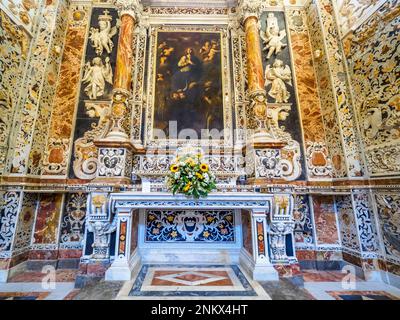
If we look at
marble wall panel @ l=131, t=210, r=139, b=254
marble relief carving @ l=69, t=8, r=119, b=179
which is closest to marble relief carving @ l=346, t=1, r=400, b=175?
marble wall panel @ l=131, t=210, r=139, b=254

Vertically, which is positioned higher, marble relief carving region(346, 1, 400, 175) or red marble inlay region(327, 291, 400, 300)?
marble relief carving region(346, 1, 400, 175)

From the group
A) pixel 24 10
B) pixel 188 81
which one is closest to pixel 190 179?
pixel 188 81

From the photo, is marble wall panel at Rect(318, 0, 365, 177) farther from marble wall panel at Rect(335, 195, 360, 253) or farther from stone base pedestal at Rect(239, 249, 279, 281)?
stone base pedestal at Rect(239, 249, 279, 281)

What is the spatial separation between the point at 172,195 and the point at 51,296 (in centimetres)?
214

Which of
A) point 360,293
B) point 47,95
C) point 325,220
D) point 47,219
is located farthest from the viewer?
point 47,95

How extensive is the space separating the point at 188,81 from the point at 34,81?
10.7ft

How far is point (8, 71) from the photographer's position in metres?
3.78

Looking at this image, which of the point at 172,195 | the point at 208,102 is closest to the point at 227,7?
the point at 208,102

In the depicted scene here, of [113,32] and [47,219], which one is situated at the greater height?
[113,32]

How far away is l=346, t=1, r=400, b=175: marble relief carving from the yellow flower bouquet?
2982 millimetres

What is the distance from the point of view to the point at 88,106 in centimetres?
462

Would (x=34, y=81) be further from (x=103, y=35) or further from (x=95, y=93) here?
(x=103, y=35)

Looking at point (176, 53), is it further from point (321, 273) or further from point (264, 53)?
point (321, 273)

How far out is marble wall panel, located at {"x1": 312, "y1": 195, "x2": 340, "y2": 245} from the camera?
4164 millimetres
